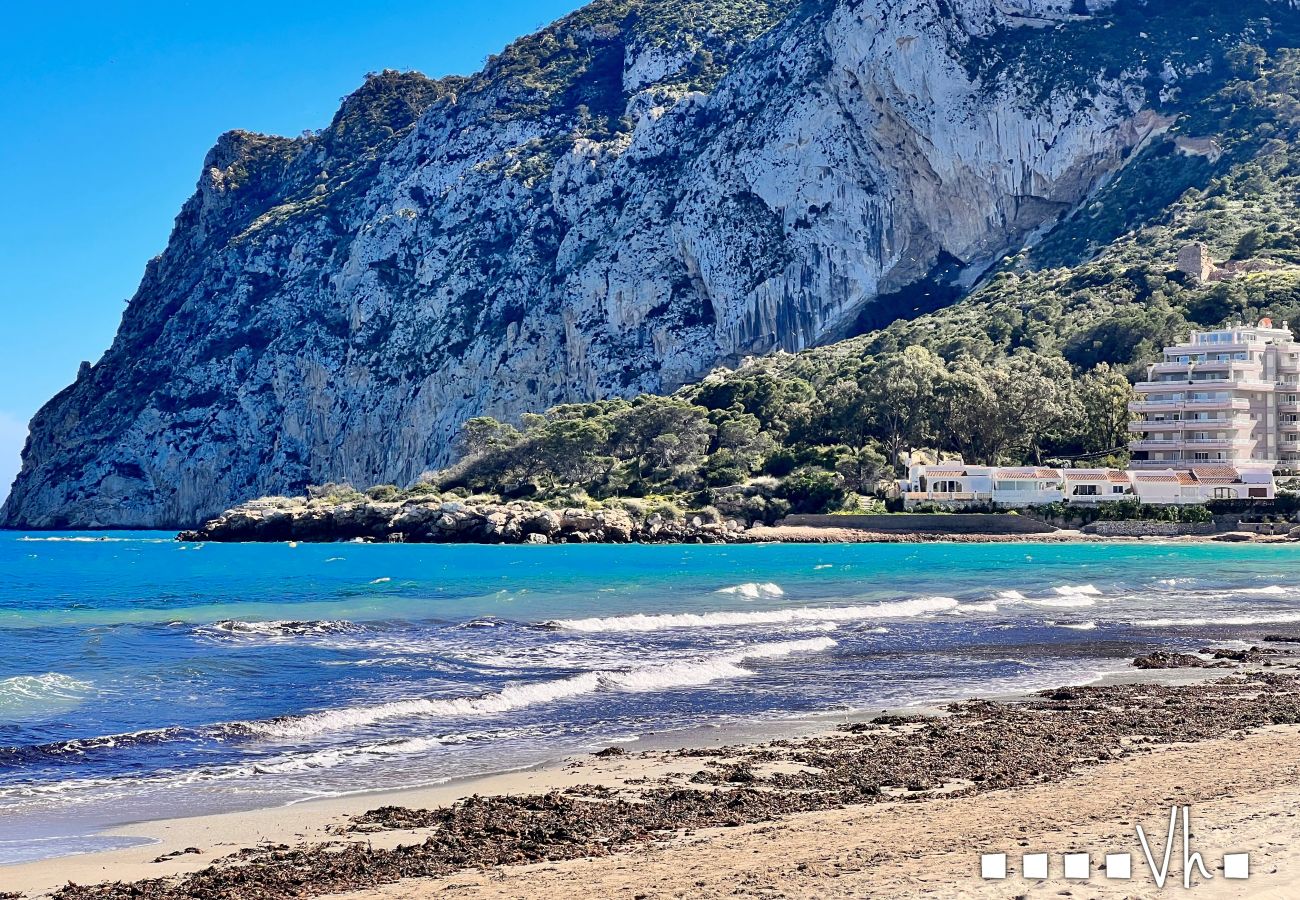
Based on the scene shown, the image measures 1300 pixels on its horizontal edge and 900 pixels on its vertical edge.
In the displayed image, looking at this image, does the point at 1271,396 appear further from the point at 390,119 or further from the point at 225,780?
the point at 390,119

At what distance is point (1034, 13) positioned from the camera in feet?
438

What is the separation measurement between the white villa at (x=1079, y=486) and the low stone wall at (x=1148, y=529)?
7.85 feet

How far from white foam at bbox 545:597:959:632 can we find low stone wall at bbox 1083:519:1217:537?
44561 millimetres

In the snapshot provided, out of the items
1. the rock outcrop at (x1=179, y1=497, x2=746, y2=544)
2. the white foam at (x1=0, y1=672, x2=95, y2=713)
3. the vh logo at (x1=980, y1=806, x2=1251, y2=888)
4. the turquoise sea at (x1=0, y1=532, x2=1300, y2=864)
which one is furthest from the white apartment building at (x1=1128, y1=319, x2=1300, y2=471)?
the vh logo at (x1=980, y1=806, x2=1251, y2=888)

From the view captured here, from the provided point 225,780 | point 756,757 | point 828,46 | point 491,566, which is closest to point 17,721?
point 225,780

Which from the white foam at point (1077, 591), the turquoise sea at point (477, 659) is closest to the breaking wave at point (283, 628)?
the turquoise sea at point (477, 659)

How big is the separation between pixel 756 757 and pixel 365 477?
453 ft

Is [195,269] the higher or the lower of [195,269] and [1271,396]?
the higher

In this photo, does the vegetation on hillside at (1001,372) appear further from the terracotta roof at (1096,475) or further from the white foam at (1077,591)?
the white foam at (1077,591)

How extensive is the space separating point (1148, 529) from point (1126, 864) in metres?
70.1

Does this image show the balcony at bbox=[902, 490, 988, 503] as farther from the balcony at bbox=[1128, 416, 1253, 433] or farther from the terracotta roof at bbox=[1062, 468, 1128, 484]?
the balcony at bbox=[1128, 416, 1253, 433]

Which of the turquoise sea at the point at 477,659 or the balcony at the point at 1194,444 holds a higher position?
the balcony at the point at 1194,444

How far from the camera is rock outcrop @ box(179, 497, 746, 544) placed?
83.5 m

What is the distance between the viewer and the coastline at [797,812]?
9.65 m
